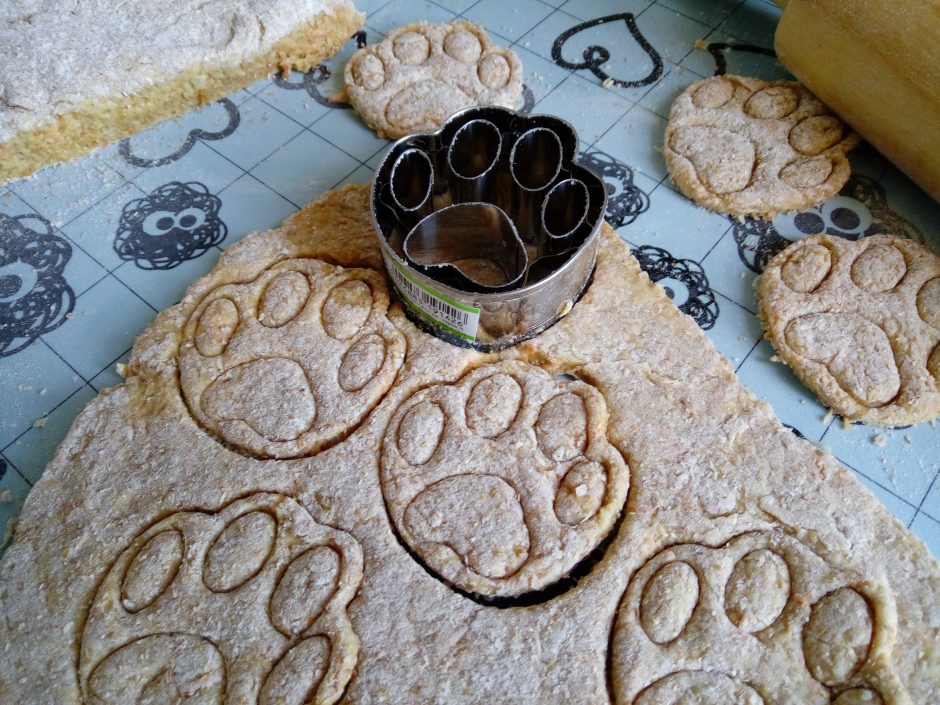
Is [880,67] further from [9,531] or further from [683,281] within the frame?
[9,531]

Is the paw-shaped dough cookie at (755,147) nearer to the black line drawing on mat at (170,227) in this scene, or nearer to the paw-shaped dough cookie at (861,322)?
the paw-shaped dough cookie at (861,322)

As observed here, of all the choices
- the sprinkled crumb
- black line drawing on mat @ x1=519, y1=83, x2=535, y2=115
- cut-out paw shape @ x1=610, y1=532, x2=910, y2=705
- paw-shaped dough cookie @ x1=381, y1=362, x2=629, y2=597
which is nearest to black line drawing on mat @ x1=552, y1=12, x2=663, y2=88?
black line drawing on mat @ x1=519, y1=83, x2=535, y2=115

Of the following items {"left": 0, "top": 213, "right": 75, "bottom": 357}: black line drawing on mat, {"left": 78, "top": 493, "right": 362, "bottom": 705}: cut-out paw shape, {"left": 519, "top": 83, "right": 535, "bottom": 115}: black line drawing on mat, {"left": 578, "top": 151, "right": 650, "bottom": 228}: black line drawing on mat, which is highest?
{"left": 519, "top": 83, "right": 535, "bottom": 115}: black line drawing on mat

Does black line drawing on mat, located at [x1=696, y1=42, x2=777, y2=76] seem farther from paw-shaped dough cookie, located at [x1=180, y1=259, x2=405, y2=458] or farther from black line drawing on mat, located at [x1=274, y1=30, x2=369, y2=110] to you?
paw-shaped dough cookie, located at [x1=180, y1=259, x2=405, y2=458]

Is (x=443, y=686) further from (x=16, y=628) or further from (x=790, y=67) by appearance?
(x=790, y=67)

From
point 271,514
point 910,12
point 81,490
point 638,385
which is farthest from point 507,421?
point 910,12

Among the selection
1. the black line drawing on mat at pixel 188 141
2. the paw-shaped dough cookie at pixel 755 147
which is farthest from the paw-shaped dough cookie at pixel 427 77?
the paw-shaped dough cookie at pixel 755 147
